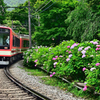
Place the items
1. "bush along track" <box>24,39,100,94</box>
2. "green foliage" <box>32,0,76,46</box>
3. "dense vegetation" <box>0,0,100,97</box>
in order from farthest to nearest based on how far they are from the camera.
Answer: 1. "green foliage" <box>32,0,76,46</box>
2. "dense vegetation" <box>0,0,100,97</box>
3. "bush along track" <box>24,39,100,94</box>

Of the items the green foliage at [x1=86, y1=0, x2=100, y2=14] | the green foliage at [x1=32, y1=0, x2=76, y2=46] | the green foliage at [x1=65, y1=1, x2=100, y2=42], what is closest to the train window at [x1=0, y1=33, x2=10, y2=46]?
the green foliage at [x1=65, y1=1, x2=100, y2=42]

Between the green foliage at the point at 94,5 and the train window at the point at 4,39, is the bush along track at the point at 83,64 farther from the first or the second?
the green foliage at the point at 94,5

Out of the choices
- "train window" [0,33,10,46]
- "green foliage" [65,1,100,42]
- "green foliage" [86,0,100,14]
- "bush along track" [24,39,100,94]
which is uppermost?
"green foliage" [86,0,100,14]

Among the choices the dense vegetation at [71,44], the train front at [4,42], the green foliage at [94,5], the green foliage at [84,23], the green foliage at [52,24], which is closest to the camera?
the dense vegetation at [71,44]

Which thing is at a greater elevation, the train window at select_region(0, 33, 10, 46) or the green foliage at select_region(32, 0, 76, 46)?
the green foliage at select_region(32, 0, 76, 46)

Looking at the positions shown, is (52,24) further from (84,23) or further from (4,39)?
(4,39)

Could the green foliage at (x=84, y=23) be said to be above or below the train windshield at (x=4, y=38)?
above

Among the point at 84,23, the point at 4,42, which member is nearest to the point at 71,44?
the point at 4,42

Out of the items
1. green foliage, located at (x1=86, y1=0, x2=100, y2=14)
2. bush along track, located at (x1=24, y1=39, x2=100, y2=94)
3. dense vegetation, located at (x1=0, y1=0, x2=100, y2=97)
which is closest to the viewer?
bush along track, located at (x1=24, y1=39, x2=100, y2=94)

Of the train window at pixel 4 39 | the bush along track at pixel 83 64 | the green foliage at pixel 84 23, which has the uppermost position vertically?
the green foliage at pixel 84 23

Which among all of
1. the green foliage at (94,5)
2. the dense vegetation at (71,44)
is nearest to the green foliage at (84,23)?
the dense vegetation at (71,44)

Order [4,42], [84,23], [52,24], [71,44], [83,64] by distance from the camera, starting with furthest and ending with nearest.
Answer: [52,24], [84,23], [4,42], [71,44], [83,64]

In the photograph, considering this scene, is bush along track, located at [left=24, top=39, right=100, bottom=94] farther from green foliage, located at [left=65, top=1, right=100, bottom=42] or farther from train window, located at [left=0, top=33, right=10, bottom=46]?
green foliage, located at [left=65, top=1, right=100, bottom=42]

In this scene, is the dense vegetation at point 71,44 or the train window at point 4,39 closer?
the dense vegetation at point 71,44
